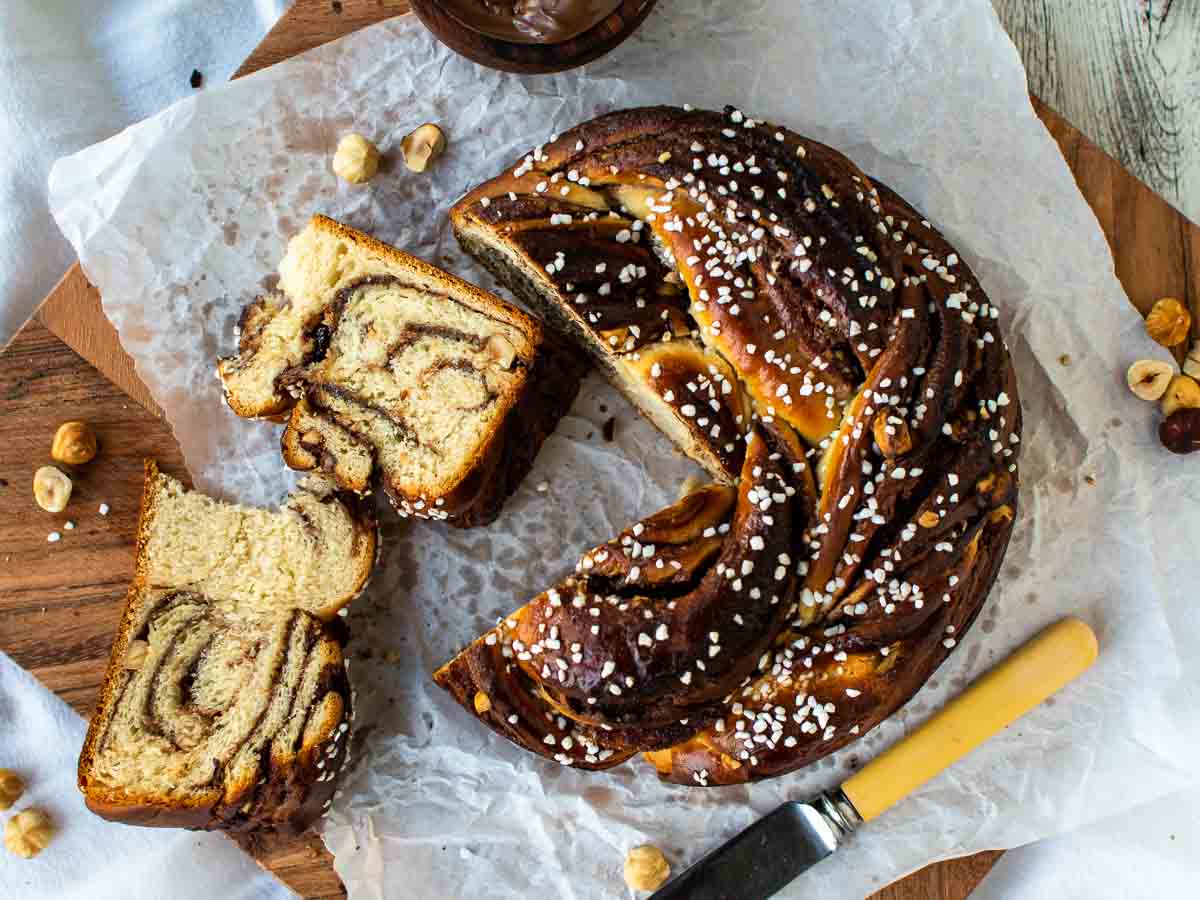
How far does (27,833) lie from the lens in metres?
3.45

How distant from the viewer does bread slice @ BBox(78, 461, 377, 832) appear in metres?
3.01

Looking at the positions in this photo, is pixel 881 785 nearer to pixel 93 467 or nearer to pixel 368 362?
pixel 368 362

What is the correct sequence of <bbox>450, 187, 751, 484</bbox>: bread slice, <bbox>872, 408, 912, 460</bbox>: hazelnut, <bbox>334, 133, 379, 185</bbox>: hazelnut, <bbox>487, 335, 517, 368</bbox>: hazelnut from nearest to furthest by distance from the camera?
<bbox>872, 408, 912, 460</bbox>: hazelnut → <bbox>450, 187, 751, 484</bbox>: bread slice → <bbox>487, 335, 517, 368</bbox>: hazelnut → <bbox>334, 133, 379, 185</bbox>: hazelnut

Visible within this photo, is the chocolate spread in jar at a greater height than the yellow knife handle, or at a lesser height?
greater

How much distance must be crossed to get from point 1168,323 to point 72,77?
3300mm

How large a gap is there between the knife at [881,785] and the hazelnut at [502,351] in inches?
55.5

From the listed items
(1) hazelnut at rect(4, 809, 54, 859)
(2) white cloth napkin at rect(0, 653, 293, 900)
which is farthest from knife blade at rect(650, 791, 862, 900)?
(1) hazelnut at rect(4, 809, 54, 859)

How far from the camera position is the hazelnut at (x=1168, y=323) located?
3088 millimetres

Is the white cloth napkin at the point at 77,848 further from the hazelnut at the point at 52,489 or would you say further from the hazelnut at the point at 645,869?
the hazelnut at the point at 645,869

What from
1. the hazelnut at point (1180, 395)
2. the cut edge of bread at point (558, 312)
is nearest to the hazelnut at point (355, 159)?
the cut edge of bread at point (558, 312)

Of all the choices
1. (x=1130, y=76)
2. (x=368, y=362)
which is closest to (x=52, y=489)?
(x=368, y=362)

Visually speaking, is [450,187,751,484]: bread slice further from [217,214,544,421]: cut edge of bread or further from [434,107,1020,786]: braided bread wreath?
[217,214,544,421]: cut edge of bread

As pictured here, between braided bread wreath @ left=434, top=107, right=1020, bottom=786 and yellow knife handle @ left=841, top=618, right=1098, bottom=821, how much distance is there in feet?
0.86

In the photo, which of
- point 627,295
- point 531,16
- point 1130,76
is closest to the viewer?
point 531,16
